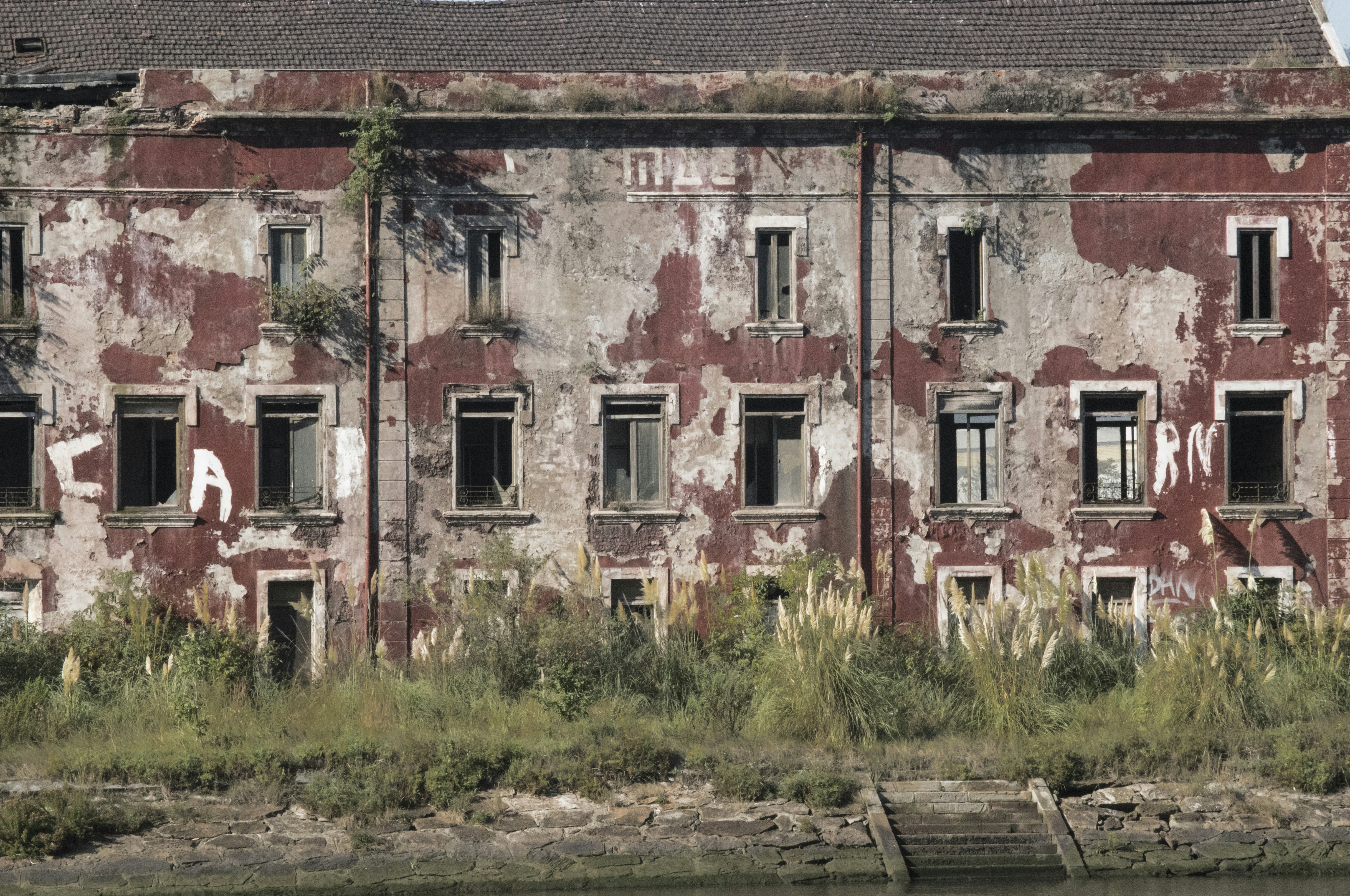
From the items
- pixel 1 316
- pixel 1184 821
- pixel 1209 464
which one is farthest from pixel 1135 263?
pixel 1 316

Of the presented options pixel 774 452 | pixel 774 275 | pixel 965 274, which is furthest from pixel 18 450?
pixel 965 274

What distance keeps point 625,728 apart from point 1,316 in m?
10.5

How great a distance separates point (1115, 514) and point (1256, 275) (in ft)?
13.1

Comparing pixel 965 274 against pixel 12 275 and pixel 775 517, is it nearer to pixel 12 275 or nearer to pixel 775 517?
pixel 775 517

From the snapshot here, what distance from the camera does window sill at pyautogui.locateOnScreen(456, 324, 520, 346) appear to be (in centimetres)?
1938

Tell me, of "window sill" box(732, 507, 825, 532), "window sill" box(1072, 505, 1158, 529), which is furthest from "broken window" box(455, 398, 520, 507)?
"window sill" box(1072, 505, 1158, 529)

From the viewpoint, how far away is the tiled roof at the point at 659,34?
2189 cm

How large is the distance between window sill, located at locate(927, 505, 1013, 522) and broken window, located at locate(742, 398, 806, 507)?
1.89 metres

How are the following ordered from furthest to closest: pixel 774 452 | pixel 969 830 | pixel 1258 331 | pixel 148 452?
1. pixel 774 452
2. pixel 1258 331
3. pixel 148 452
4. pixel 969 830

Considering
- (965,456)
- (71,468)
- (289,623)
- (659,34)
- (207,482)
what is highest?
(659,34)

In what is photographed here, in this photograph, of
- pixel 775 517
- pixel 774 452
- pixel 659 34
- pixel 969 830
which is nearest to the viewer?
pixel 969 830

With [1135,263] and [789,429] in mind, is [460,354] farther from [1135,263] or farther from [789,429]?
[1135,263]

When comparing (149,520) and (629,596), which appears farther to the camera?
(629,596)

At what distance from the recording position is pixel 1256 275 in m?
19.8
